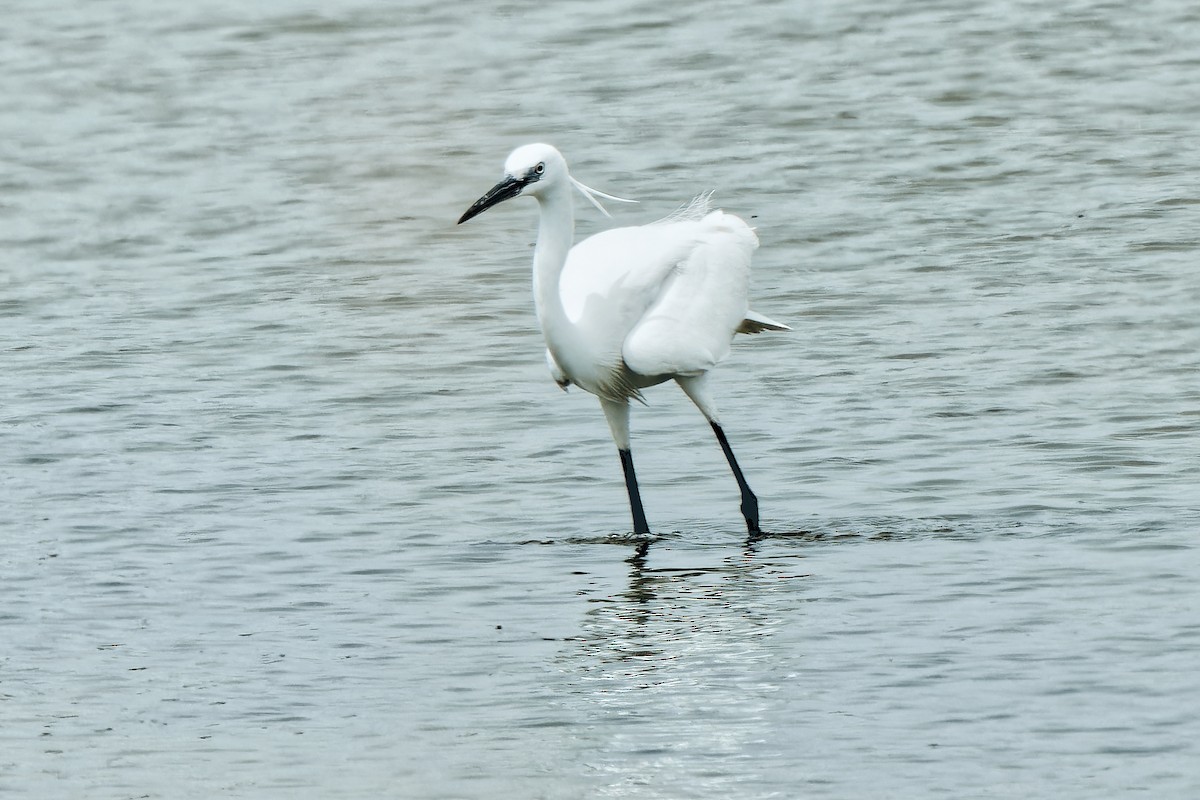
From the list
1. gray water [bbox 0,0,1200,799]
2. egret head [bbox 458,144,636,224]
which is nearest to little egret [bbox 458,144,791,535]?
egret head [bbox 458,144,636,224]

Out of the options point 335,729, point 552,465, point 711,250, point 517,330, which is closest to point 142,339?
point 517,330

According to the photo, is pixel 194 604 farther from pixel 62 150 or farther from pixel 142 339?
pixel 62 150

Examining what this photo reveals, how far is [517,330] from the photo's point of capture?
14.2 metres

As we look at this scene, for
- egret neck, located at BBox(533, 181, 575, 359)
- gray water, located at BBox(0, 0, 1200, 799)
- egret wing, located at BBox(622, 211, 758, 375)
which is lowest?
gray water, located at BBox(0, 0, 1200, 799)

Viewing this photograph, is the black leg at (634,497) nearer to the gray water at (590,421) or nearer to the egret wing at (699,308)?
the gray water at (590,421)

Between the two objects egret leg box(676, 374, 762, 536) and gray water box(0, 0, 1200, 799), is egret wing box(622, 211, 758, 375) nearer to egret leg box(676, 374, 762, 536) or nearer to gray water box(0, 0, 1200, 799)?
egret leg box(676, 374, 762, 536)

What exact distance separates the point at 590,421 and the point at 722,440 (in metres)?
1.84

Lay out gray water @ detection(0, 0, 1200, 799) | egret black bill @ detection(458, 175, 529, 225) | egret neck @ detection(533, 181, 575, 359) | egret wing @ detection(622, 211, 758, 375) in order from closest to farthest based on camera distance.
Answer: gray water @ detection(0, 0, 1200, 799), egret black bill @ detection(458, 175, 529, 225), egret neck @ detection(533, 181, 575, 359), egret wing @ detection(622, 211, 758, 375)

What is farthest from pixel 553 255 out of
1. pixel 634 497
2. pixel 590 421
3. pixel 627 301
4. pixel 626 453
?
pixel 590 421

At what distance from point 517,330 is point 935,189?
4.05 metres

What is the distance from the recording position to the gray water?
23.9 ft

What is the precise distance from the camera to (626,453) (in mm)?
10414

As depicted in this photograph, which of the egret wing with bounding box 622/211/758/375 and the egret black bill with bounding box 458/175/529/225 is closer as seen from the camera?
the egret black bill with bounding box 458/175/529/225

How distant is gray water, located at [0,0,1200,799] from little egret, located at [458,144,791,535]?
564 mm
